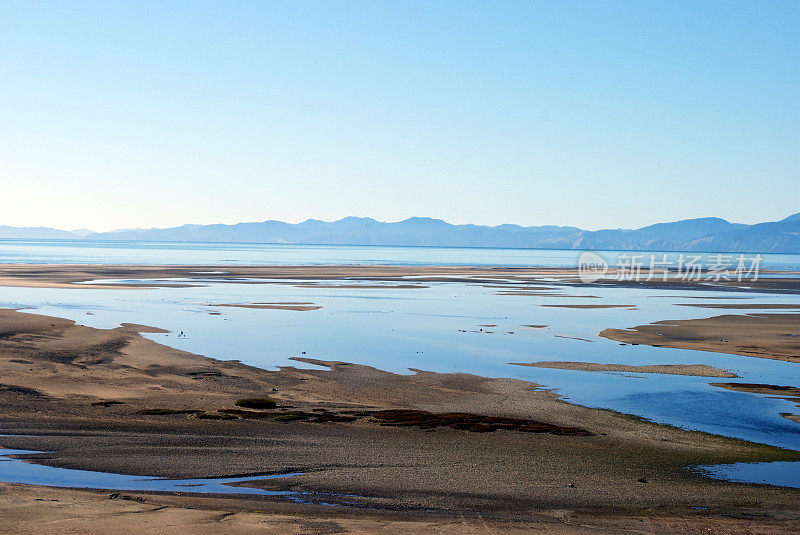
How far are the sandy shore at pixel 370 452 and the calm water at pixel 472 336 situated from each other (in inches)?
68.5

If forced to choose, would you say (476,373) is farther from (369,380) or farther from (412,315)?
(412,315)

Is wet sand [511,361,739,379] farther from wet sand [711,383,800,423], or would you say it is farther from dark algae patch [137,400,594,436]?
dark algae patch [137,400,594,436]

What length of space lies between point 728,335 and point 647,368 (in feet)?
37.7

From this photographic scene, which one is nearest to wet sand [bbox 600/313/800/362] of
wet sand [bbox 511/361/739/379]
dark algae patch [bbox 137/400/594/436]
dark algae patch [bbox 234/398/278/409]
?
wet sand [bbox 511/361/739/379]

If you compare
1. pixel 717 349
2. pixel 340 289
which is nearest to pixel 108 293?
pixel 340 289

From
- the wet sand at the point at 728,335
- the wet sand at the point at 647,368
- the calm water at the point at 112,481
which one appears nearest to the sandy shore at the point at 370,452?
the calm water at the point at 112,481

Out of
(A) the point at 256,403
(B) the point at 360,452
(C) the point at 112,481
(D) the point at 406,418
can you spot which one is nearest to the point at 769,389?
(D) the point at 406,418

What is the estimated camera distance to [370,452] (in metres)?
14.4

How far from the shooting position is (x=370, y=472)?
13055 mm

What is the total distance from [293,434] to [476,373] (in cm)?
996

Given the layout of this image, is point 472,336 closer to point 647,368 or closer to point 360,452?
point 647,368

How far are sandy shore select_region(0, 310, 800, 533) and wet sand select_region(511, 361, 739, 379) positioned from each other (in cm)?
380

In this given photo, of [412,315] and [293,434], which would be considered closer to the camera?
[293,434]

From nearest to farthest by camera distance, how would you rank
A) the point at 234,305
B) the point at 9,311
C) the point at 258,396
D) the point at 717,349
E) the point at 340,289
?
the point at 258,396 < the point at 717,349 < the point at 9,311 < the point at 234,305 < the point at 340,289
